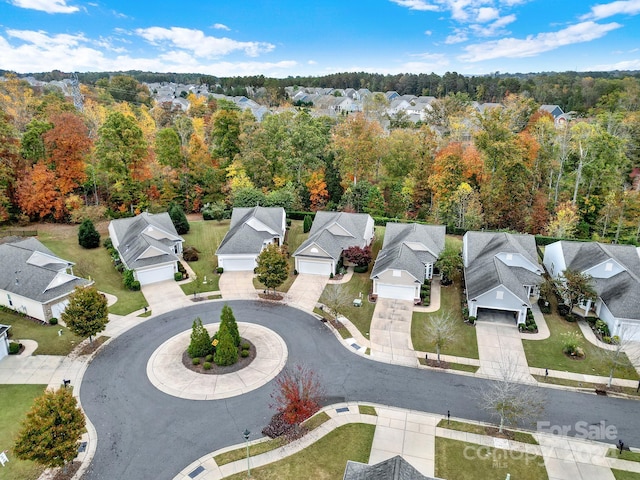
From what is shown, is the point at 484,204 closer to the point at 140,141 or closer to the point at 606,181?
the point at 606,181

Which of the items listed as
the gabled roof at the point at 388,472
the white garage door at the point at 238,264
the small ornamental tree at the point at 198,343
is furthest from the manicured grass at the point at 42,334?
the gabled roof at the point at 388,472

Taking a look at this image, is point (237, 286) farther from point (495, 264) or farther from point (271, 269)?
point (495, 264)

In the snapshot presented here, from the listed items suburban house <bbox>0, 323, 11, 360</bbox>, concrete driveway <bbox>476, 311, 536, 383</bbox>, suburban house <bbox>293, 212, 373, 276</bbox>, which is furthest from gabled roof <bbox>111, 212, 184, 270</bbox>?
concrete driveway <bbox>476, 311, 536, 383</bbox>

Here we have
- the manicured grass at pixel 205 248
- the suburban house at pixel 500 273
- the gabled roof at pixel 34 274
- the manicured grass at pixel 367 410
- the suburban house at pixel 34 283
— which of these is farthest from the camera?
the manicured grass at pixel 205 248

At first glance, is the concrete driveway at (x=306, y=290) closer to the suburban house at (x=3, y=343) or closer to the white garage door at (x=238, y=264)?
the white garage door at (x=238, y=264)

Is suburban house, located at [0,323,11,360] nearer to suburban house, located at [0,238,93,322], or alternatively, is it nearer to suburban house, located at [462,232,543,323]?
suburban house, located at [0,238,93,322]

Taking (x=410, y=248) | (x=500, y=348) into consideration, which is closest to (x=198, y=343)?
(x=500, y=348)

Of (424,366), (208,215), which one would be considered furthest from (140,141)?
(424,366)
